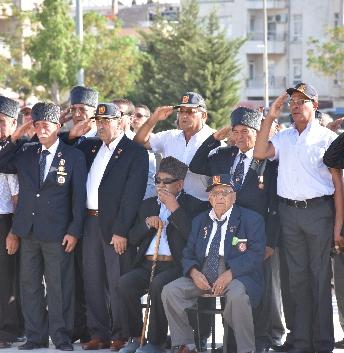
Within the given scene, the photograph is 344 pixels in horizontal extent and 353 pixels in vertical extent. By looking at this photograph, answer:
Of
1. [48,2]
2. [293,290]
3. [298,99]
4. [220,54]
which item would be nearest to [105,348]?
[293,290]

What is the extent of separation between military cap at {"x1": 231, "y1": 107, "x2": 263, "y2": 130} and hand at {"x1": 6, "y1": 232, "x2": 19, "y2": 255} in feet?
7.56

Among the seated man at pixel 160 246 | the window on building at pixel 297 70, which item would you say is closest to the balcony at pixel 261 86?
the window on building at pixel 297 70

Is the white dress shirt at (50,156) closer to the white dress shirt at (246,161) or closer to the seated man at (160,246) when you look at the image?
the seated man at (160,246)

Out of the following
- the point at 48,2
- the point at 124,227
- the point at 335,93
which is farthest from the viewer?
the point at 335,93

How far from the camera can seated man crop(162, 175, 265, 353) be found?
8.80m

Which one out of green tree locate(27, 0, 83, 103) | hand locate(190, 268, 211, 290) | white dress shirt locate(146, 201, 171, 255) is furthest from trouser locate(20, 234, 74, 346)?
green tree locate(27, 0, 83, 103)

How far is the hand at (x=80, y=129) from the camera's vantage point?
1015 centimetres

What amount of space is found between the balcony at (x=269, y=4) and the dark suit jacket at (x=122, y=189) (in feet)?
216

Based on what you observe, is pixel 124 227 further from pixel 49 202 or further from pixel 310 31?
pixel 310 31

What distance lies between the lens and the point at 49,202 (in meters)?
9.61

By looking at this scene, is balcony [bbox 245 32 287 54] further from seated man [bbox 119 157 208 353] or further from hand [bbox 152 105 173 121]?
seated man [bbox 119 157 208 353]

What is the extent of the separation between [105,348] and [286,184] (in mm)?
2307

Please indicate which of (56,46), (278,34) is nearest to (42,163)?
(56,46)

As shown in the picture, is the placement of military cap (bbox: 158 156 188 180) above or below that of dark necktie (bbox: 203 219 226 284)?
above
